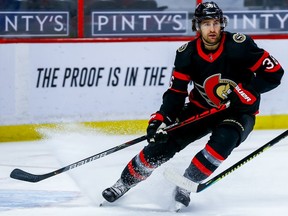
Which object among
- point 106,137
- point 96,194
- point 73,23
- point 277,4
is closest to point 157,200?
point 96,194

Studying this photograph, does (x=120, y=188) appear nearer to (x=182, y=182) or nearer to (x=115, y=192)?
(x=115, y=192)

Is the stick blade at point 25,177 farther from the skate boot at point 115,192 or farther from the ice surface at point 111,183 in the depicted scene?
the skate boot at point 115,192

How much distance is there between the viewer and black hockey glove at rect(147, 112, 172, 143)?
14.6 ft

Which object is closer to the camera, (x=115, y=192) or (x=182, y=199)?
(x=182, y=199)

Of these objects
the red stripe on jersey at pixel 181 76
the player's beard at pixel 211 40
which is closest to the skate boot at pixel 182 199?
the red stripe on jersey at pixel 181 76

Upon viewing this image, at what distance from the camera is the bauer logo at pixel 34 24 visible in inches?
257

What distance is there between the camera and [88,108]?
6613 millimetres

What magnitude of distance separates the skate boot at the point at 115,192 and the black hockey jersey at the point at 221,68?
1.34 ft

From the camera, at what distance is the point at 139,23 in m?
6.84

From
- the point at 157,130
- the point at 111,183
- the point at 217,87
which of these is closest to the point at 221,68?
the point at 217,87

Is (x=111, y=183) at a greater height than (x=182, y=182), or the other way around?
(x=182, y=182)

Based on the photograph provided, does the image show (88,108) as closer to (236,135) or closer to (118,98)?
(118,98)

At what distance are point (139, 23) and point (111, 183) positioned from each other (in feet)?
6.35

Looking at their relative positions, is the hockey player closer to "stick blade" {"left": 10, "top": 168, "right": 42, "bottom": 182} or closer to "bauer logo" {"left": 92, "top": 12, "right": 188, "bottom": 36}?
"stick blade" {"left": 10, "top": 168, "right": 42, "bottom": 182}
